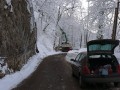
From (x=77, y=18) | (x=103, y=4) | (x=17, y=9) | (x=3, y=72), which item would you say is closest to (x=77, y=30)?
(x=77, y=18)

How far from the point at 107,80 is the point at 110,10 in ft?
88.7

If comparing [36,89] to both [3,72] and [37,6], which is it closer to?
[3,72]

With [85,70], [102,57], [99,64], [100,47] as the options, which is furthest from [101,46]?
[85,70]

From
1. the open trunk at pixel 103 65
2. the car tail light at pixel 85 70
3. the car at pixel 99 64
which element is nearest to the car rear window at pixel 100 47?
the car at pixel 99 64

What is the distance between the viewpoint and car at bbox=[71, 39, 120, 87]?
44.5ft

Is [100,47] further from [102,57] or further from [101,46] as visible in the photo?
[102,57]

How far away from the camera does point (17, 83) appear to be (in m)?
15.6

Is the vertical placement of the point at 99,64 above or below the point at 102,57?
below

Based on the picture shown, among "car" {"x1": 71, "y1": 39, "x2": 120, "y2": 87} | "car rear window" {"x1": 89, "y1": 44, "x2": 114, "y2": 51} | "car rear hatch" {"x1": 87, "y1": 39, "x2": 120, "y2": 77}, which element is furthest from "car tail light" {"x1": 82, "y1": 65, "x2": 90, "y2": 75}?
"car rear window" {"x1": 89, "y1": 44, "x2": 114, "y2": 51}

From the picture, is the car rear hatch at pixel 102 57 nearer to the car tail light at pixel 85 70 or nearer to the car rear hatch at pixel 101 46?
the car rear hatch at pixel 101 46

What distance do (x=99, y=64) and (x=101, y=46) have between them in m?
0.89

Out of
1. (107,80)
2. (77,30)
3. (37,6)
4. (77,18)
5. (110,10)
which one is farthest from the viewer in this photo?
(77,30)

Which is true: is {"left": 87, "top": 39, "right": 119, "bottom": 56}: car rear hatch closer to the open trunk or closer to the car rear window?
the car rear window

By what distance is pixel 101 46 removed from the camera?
14953 millimetres
